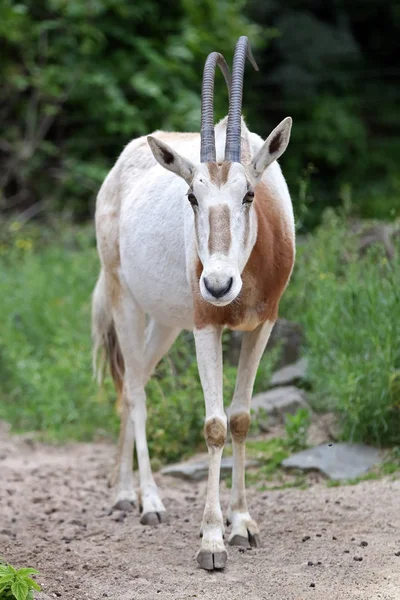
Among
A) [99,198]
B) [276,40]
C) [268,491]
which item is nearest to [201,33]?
[276,40]

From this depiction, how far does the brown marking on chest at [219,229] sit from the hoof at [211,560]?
1.28 m

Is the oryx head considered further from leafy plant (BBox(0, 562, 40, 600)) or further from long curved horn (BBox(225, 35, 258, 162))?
leafy plant (BBox(0, 562, 40, 600))

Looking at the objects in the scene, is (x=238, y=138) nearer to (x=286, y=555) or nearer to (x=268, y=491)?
(x=286, y=555)

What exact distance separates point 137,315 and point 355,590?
6.83 ft

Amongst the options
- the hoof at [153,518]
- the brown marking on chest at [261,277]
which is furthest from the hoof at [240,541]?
the brown marking on chest at [261,277]

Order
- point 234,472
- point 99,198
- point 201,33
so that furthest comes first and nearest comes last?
point 201,33 → point 99,198 → point 234,472

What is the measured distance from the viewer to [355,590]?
3779mm

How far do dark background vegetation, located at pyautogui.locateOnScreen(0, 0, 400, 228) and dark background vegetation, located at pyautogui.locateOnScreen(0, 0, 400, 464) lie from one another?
3cm

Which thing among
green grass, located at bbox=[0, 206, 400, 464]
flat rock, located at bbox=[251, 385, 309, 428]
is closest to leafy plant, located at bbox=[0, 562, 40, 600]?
green grass, located at bbox=[0, 206, 400, 464]

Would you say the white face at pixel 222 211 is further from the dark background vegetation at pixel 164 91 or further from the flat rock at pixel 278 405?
the dark background vegetation at pixel 164 91

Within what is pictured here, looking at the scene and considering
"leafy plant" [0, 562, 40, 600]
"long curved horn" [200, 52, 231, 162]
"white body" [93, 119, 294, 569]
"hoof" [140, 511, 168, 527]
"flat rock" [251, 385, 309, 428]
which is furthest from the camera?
"flat rock" [251, 385, 309, 428]

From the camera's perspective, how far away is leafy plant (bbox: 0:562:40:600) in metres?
3.27

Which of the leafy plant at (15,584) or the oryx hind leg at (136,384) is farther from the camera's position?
the oryx hind leg at (136,384)

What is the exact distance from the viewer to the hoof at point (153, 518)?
5.03 meters
